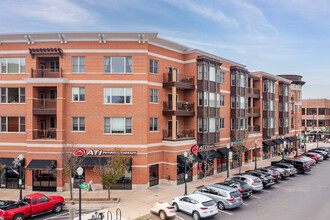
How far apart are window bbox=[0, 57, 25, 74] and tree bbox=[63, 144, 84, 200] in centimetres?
1069

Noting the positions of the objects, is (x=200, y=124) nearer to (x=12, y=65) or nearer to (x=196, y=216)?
(x=196, y=216)

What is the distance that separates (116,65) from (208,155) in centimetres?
1551

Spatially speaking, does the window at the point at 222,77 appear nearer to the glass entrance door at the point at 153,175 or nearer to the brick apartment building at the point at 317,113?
the glass entrance door at the point at 153,175

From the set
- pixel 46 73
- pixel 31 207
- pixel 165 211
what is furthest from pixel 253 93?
pixel 31 207

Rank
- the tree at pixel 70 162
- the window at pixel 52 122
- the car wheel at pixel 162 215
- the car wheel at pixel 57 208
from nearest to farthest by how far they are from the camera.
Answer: the car wheel at pixel 162 215, the car wheel at pixel 57 208, the tree at pixel 70 162, the window at pixel 52 122

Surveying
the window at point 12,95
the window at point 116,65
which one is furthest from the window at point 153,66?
the window at point 12,95

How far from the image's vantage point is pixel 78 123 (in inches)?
1027

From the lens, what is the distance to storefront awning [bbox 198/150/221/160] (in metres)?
29.8

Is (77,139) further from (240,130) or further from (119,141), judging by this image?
(240,130)

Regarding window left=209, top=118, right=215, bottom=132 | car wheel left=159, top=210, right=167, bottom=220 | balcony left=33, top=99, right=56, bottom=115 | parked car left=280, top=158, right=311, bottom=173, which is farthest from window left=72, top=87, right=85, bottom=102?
parked car left=280, top=158, right=311, bottom=173

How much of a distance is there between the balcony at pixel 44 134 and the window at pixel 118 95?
24.4 ft

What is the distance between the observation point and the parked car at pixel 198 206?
16984mm

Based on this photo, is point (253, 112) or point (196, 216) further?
point (253, 112)

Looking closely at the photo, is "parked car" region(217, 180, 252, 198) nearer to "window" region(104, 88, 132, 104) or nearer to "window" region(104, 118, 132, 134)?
"window" region(104, 118, 132, 134)
